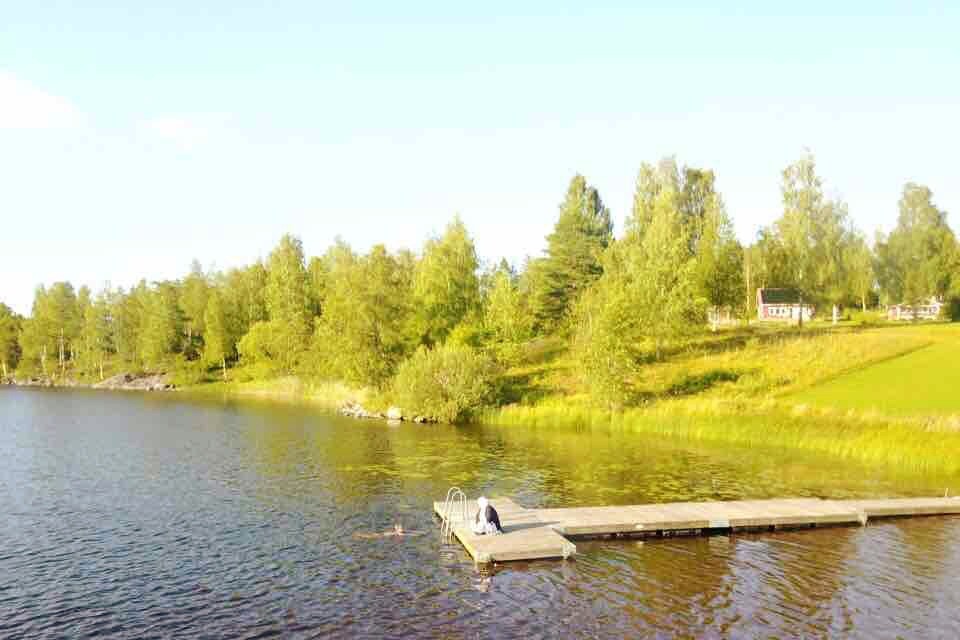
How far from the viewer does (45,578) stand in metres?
28.0

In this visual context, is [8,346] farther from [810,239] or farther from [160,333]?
[810,239]

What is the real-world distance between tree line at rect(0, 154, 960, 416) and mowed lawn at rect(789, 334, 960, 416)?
60.6 feet

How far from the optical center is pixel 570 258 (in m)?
108

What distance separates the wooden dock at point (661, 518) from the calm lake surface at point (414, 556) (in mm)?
765

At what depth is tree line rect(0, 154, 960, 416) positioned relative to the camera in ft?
278

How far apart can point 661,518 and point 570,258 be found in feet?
251

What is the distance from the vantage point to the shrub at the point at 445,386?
76562 mm

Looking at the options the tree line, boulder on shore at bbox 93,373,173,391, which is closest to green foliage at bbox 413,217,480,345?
the tree line

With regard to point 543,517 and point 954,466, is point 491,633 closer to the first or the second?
point 543,517

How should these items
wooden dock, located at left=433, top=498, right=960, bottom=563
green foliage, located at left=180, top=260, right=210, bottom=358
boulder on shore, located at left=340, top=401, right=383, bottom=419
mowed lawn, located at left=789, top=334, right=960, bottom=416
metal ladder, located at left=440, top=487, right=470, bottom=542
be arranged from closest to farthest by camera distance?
wooden dock, located at left=433, top=498, right=960, bottom=563 < metal ladder, located at left=440, top=487, right=470, bottom=542 < mowed lawn, located at left=789, top=334, right=960, bottom=416 < boulder on shore, located at left=340, top=401, right=383, bottom=419 < green foliage, located at left=180, top=260, right=210, bottom=358

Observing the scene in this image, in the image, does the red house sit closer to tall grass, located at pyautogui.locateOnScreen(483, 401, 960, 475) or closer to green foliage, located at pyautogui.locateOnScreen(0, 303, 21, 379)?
tall grass, located at pyautogui.locateOnScreen(483, 401, 960, 475)

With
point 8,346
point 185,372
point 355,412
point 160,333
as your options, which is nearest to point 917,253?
point 355,412

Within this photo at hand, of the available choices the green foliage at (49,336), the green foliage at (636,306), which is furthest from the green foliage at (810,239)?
the green foliage at (49,336)

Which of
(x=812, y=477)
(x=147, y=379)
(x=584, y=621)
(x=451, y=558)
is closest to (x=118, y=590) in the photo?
(x=451, y=558)
